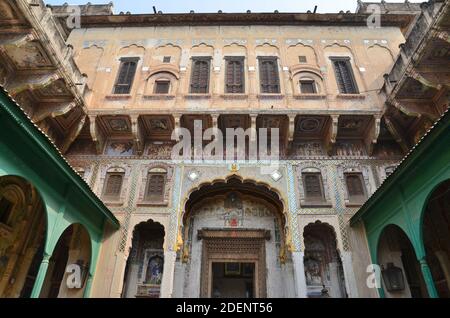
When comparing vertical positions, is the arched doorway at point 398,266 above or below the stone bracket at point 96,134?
below

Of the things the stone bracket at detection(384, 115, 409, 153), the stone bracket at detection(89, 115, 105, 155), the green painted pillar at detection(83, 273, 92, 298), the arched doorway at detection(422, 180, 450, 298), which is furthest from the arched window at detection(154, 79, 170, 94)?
the arched doorway at detection(422, 180, 450, 298)

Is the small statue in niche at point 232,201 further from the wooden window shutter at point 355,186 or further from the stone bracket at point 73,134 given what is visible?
the stone bracket at point 73,134

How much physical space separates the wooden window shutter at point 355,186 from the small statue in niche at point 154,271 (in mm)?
6116

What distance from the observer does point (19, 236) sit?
333 inches

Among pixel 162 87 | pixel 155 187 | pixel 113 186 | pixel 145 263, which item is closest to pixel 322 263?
pixel 145 263

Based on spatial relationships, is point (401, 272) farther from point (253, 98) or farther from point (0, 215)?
point (0, 215)

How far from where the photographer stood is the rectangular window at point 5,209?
7.95 meters

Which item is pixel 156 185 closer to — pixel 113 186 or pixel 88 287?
pixel 113 186

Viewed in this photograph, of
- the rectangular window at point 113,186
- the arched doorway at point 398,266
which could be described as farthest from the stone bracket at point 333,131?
the rectangular window at point 113,186
